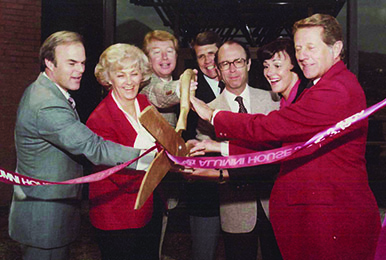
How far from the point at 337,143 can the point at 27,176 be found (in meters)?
1.54

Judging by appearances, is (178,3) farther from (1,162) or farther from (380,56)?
(1,162)

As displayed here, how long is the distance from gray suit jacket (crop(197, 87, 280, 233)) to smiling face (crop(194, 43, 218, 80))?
262 millimetres

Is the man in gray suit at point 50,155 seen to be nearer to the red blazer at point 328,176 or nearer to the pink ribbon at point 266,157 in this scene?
the pink ribbon at point 266,157

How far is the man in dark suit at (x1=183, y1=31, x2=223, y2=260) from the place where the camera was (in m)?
2.02

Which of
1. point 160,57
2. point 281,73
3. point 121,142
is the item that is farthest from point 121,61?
point 281,73

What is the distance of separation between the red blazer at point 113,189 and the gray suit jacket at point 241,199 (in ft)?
1.63

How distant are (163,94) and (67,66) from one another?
0.55 metres

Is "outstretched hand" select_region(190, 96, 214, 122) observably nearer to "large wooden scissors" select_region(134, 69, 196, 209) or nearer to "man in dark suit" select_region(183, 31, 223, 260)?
"large wooden scissors" select_region(134, 69, 196, 209)

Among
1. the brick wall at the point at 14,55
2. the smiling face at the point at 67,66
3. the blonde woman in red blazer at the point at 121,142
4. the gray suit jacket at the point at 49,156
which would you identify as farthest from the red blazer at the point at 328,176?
the brick wall at the point at 14,55

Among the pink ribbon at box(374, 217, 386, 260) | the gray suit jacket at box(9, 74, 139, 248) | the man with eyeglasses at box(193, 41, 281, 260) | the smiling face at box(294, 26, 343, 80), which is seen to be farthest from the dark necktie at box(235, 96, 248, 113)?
the pink ribbon at box(374, 217, 386, 260)

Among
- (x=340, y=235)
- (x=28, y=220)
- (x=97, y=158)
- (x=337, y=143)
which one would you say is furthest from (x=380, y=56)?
(x=28, y=220)

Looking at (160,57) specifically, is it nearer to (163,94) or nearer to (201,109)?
(163,94)

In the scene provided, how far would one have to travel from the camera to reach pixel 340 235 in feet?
5.20

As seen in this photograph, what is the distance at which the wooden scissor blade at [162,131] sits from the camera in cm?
138
